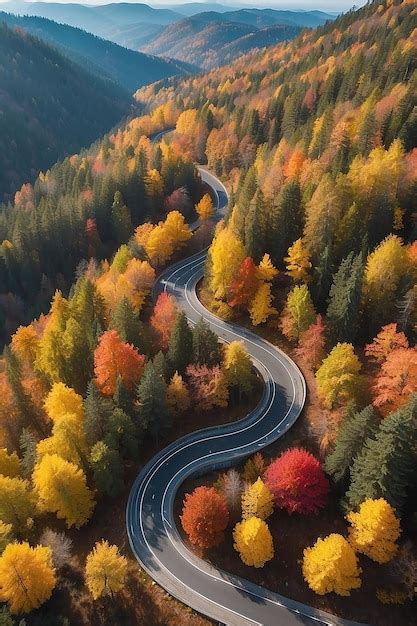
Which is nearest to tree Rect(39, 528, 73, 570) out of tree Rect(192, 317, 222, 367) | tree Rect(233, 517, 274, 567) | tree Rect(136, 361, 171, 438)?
tree Rect(136, 361, 171, 438)

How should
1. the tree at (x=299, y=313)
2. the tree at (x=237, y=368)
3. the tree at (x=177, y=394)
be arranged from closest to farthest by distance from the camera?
the tree at (x=177, y=394) → the tree at (x=237, y=368) → the tree at (x=299, y=313)

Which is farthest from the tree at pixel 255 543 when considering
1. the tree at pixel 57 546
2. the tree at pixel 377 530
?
the tree at pixel 57 546

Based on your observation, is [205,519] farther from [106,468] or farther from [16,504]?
[16,504]

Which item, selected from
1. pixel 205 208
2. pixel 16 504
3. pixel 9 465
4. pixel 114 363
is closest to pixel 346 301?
pixel 114 363

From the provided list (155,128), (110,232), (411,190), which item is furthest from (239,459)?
(155,128)

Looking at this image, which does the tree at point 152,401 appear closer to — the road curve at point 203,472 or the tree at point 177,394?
the tree at point 177,394

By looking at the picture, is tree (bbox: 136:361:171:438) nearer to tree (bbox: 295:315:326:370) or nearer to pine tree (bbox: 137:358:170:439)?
pine tree (bbox: 137:358:170:439)
